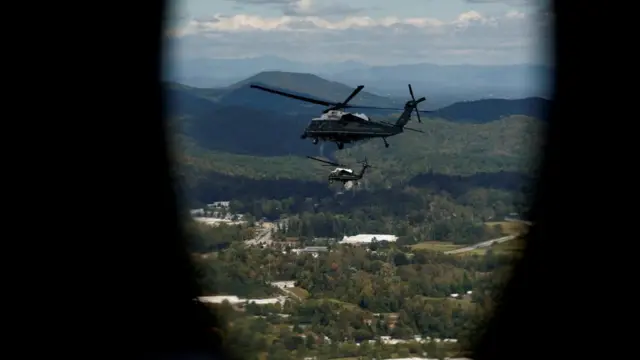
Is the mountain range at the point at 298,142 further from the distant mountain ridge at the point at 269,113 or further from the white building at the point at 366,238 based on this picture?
the white building at the point at 366,238

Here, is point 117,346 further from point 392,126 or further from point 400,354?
point 392,126

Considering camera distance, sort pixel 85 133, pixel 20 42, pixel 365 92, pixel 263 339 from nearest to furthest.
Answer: pixel 20 42
pixel 85 133
pixel 263 339
pixel 365 92

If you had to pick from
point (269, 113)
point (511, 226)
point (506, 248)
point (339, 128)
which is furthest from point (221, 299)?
point (269, 113)

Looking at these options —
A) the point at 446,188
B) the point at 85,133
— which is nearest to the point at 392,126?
the point at 446,188

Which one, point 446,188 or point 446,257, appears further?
point 446,188

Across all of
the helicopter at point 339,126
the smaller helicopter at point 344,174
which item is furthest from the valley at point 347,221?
the helicopter at point 339,126

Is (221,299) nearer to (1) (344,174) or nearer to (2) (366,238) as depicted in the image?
(1) (344,174)

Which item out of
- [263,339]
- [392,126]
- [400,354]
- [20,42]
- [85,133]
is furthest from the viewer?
[392,126]

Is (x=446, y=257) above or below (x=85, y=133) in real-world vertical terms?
below

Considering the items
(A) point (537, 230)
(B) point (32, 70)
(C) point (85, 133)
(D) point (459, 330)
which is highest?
(B) point (32, 70)
